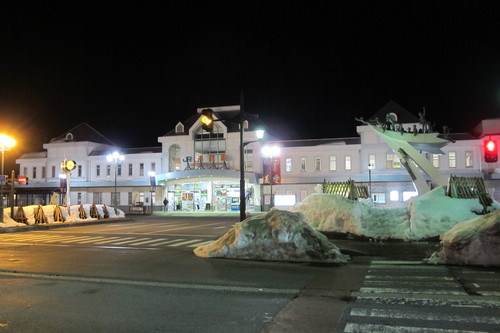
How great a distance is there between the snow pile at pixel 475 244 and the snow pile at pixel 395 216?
5431mm

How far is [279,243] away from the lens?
12.1 metres

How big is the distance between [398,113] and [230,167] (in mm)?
21890

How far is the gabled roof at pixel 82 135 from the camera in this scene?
62816 millimetres

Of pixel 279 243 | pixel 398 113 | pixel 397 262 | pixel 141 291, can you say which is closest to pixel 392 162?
pixel 398 113

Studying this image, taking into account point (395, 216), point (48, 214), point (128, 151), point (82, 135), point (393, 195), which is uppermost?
point (82, 135)

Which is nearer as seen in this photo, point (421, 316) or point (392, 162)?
point (421, 316)

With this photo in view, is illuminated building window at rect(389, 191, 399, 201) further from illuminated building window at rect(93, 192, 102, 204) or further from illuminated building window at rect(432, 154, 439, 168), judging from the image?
illuminated building window at rect(93, 192, 102, 204)

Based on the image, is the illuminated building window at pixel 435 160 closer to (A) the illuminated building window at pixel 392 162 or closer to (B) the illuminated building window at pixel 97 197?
(A) the illuminated building window at pixel 392 162

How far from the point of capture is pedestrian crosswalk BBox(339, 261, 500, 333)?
588 centimetres

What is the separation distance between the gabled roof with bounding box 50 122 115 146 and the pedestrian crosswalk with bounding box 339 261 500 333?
60324 mm

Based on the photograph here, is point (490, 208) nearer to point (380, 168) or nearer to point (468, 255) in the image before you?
→ point (468, 255)

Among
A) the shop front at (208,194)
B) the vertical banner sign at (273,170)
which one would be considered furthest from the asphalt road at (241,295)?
the shop front at (208,194)

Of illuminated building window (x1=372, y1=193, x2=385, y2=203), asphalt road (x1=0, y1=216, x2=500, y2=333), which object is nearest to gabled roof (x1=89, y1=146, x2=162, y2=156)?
illuminated building window (x1=372, y1=193, x2=385, y2=203)

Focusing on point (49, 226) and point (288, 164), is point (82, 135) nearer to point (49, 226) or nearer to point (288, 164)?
point (288, 164)
